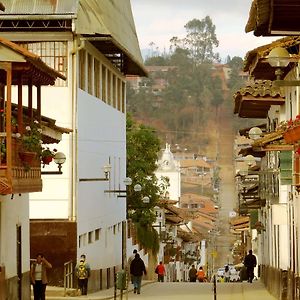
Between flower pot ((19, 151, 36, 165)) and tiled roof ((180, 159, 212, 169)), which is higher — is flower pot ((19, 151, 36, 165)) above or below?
below

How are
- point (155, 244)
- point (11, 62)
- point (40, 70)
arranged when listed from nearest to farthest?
point (11, 62), point (40, 70), point (155, 244)

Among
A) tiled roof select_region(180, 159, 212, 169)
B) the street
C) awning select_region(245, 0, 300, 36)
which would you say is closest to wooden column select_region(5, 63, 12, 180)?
awning select_region(245, 0, 300, 36)

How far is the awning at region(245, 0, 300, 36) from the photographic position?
1800 centimetres

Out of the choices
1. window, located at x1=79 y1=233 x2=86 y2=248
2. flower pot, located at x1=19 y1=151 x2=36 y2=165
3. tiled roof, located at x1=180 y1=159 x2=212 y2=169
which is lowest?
window, located at x1=79 y1=233 x2=86 y2=248

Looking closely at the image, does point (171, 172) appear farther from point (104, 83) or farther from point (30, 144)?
point (30, 144)

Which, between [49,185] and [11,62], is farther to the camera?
[49,185]

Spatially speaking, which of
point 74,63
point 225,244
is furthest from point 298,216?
point 225,244

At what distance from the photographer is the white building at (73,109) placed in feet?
130

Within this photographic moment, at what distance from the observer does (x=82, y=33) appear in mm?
39562

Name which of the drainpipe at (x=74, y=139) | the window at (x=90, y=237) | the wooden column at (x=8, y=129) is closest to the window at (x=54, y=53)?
the drainpipe at (x=74, y=139)

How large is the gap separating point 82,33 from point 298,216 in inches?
450

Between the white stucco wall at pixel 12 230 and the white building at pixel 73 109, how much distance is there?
20.5 feet

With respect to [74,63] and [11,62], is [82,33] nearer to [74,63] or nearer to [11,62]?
[74,63]

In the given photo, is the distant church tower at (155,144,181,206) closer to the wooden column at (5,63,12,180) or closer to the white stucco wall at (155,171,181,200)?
the white stucco wall at (155,171,181,200)
